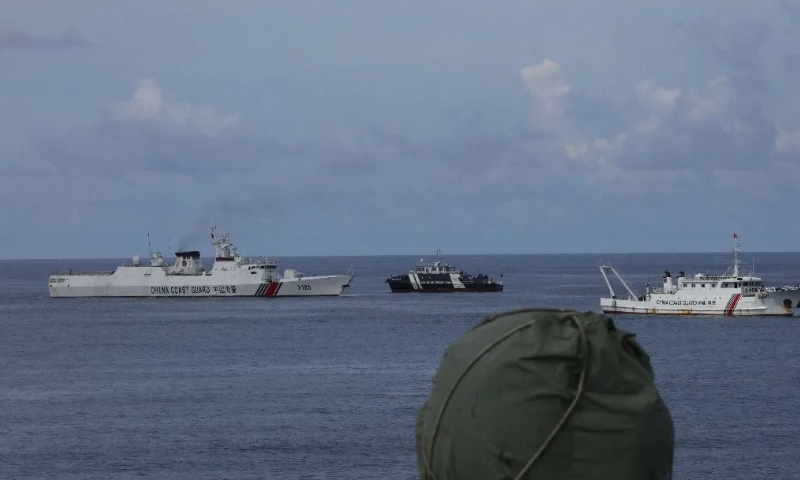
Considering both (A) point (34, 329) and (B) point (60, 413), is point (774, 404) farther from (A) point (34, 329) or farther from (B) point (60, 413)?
(A) point (34, 329)

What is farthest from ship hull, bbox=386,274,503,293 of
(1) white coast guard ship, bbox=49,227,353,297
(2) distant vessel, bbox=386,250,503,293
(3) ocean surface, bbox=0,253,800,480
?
(3) ocean surface, bbox=0,253,800,480

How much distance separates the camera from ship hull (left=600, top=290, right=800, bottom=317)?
83.0m

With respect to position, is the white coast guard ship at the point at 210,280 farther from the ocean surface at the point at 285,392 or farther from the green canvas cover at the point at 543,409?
the green canvas cover at the point at 543,409

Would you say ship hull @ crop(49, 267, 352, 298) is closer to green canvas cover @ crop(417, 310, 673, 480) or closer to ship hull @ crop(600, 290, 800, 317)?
ship hull @ crop(600, 290, 800, 317)

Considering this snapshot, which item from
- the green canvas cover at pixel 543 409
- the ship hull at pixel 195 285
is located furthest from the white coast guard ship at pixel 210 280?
the green canvas cover at pixel 543 409

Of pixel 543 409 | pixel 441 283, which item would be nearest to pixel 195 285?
pixel 441 283

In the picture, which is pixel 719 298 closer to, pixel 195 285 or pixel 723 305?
pixel 723 305

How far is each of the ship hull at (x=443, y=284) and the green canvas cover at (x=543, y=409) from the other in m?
119

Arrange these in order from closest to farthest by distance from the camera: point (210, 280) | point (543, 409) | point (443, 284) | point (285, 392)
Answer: point (543, 409) → point (285, 392) → point (210, 280) → point (443, 284)

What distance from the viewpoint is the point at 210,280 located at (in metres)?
113

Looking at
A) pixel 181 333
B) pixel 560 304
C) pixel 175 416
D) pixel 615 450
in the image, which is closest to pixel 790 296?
pixel 560 304

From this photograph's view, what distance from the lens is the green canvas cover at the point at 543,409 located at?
19.1 ft

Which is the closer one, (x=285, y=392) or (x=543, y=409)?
(x=543, y=409)

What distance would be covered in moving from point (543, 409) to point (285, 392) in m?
43.3
